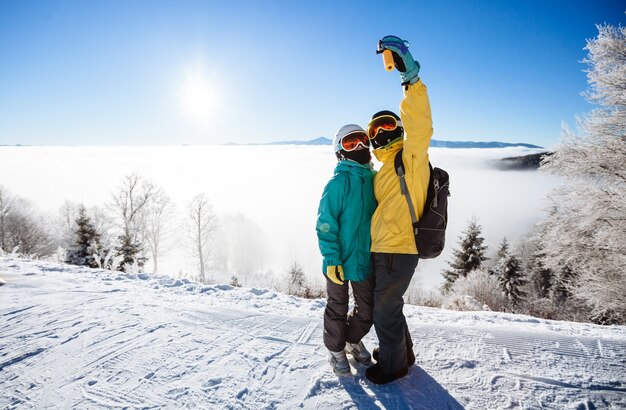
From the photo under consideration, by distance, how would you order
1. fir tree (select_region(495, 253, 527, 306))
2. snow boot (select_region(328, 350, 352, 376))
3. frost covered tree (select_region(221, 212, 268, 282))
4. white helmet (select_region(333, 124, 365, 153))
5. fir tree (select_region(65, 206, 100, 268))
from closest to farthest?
snow boot (select_region(328, 350, 352, 376)) → white helmet (select_region(333, 124, 365, 153)) → fir tree (select_region(65, 206, 100, 268)) → fir tree (select_region(495, 253, 527, 306)) → frost covered tree (select_region(221, 212, 268, 282))

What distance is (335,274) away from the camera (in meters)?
2.50

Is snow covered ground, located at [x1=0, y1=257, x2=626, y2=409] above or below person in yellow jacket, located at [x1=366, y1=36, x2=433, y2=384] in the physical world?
below

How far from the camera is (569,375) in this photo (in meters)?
2.52

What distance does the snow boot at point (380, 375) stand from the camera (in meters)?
2.50

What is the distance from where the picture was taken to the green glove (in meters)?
2.27

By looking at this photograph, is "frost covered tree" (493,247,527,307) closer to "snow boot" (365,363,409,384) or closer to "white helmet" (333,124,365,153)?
"snow boot" (365,363,409,384)

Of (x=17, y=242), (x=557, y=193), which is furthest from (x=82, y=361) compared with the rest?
(x=17, y=242)

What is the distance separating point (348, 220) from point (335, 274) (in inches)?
18.5

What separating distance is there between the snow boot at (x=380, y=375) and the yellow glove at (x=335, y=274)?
2.67 feet

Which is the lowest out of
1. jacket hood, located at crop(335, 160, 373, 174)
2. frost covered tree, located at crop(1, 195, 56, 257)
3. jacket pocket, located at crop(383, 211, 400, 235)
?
frost covered tree, located at crop(1, 195, 56, 257)

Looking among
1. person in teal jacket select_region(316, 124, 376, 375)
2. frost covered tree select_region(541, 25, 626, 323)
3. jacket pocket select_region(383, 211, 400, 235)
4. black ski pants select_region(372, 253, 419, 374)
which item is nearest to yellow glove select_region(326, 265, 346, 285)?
person in teal jacket select_region(316, 124, 376, 375)

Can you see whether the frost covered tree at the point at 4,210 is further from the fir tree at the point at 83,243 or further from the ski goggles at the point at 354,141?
the ski goggles at the point at 354,141

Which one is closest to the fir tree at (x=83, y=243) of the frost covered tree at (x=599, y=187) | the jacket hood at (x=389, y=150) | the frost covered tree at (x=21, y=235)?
the jacket hood at (x=389, y=150)

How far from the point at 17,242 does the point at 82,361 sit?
39482 millimetres
